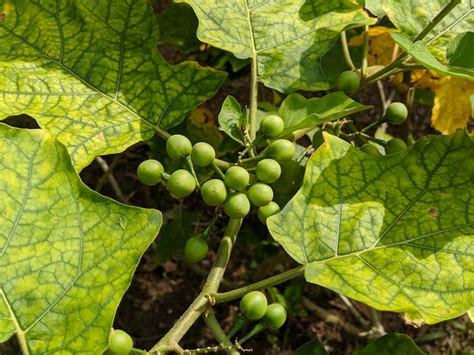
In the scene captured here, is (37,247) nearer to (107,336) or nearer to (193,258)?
(107,336)

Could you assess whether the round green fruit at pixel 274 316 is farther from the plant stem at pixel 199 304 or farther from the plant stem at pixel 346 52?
the plant stem at pixel 346 52

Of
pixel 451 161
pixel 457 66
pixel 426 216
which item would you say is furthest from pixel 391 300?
pixel 457 66

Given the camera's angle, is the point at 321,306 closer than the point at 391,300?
No

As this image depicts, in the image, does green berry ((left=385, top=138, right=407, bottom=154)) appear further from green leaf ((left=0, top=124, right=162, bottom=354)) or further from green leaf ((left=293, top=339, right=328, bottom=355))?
green leaf ((left=0, top=124, right=162, bottom=354))

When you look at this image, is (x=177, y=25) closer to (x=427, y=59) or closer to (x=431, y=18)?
(x=431, y=18)

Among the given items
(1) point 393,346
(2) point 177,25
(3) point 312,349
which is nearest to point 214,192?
(3) point 312,349

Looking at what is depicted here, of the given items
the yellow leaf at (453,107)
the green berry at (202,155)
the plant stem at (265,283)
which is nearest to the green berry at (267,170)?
the green berry at (202,155)

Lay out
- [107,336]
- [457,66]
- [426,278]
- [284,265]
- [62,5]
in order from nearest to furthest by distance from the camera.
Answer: [107,336] < [426,278] < [457,66] < [62,5] < [284,265]
